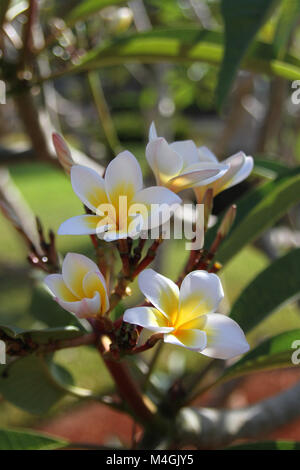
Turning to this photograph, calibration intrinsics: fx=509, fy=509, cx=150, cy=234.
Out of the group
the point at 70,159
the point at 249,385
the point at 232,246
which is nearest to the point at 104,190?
the point at 70,159

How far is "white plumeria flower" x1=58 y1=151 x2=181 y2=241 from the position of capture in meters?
0.46

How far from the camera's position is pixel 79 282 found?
487 mm

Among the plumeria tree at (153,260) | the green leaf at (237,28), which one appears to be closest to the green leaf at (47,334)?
the plumeria tree at (153,260)

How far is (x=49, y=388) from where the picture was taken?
728 mm

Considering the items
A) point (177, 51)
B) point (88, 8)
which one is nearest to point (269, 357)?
point (177, 51)

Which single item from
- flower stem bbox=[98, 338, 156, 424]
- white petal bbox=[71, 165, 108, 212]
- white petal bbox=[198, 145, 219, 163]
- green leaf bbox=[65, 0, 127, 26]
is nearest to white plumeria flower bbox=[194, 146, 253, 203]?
white petal bbox=[198, 145, 219, 163]

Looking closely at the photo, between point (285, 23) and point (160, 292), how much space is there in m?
0.54

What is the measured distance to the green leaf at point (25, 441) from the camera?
1.94 feet

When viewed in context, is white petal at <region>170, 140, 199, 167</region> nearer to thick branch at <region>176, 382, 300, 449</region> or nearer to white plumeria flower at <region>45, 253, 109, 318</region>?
white plumeria flower at <region>45, 253, 109, 318</region>

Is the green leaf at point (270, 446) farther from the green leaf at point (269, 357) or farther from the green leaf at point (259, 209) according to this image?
the green leaf at point (259, 209)

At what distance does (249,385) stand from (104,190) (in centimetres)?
242

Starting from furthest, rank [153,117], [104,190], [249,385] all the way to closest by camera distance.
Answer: [249,385]
[153,117]
[104,190]

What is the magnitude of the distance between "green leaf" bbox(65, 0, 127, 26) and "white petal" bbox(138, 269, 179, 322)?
2.41ft
